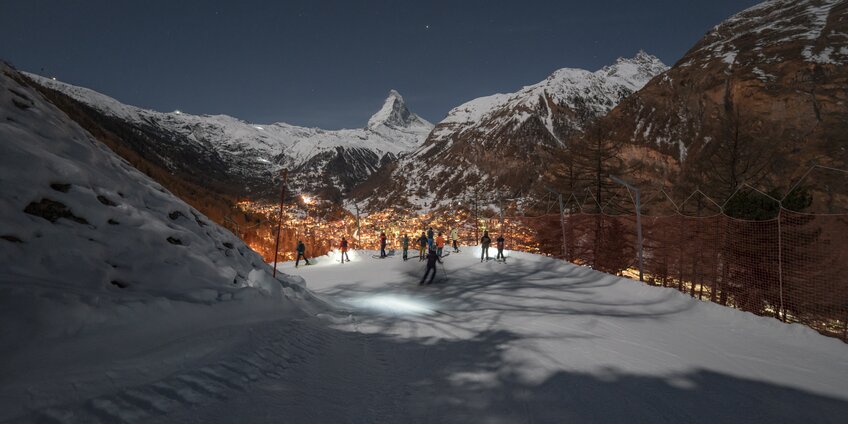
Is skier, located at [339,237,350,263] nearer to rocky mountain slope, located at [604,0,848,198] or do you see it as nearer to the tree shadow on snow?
the tree shadow on snow

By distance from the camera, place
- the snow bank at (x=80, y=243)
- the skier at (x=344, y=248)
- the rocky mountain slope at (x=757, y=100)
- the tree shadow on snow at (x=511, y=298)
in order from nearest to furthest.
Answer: the snow bank at (x=80, y=243), the tree shadow on snow at (x=511, y=298), the skier at (x=344, y=248), the rocky mountain slope at (x=757, y=100)

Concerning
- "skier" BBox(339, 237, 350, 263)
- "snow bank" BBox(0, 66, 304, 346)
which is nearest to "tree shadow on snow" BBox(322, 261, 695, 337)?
"snow bank" BBox(0, 66, 304, 346)

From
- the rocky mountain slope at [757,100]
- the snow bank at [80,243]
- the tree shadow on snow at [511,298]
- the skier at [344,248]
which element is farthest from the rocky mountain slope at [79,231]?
the rocky mountain slope at [757,100]

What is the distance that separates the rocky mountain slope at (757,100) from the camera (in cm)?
7188

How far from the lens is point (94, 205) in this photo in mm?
4383

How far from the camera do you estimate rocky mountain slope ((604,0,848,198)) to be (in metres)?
71.9

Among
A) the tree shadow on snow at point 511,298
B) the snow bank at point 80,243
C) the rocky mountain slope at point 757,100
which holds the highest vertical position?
the rocky mountain slope at point 757,100

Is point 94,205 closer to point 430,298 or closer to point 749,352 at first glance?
point 430,298

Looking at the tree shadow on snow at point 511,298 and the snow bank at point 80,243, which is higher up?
the snow bank at point 80,243

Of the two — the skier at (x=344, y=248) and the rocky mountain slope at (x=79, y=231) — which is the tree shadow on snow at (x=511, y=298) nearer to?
the rocky mountain slope at (x=79, y=231)

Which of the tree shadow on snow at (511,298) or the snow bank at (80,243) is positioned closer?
the snow bank at (80,243)

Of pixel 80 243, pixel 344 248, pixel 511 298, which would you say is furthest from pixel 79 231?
pixel 344 248

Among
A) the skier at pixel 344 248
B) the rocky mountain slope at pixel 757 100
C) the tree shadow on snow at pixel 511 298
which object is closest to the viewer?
the tree shadow on snow at pixel 511 298

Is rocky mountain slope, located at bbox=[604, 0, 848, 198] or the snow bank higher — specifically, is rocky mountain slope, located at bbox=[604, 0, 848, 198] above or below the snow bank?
above
